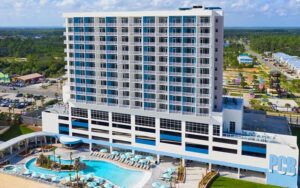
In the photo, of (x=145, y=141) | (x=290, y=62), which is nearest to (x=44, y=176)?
(x=145, y=141)

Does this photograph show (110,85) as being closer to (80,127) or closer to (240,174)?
(80,127)

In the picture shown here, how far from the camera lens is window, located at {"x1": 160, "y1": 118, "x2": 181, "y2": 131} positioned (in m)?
54.2

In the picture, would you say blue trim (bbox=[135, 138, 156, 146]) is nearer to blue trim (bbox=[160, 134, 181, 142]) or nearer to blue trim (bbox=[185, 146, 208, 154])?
blue trim (bbox=[160, 134, 181, 142])

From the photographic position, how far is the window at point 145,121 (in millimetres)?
55925

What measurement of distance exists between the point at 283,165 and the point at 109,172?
26.4 m

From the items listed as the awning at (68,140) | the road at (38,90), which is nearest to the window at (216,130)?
the awning at (68,140)

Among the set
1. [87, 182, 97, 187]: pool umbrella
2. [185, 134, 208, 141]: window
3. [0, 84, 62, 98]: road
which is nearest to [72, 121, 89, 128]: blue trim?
[87, 182, 97, 187]: pool umbrella

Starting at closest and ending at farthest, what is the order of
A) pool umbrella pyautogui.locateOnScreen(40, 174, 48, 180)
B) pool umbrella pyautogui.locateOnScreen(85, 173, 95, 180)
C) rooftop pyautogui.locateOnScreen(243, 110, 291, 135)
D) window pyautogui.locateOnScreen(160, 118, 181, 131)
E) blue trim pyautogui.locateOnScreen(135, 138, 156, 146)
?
pool umbrella pyautogui.locateOnScreen(40, 174, 48, 180)
pool umbrella pyautogui.locateOnScreen(85, 173, 95, 180)
window pyautogui.locateOnScreen(160, 118, 181, 131)
rooftop pyautogui.locateOnScreen(243, 110, 291, 135)
blue trim pyautogui.locateOnScreen(135, 138, 156, 146)

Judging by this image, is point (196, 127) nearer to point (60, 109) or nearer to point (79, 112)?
point (79, 112)

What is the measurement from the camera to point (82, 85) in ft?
199

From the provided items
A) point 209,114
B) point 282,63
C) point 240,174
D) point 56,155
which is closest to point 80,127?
point 56,155

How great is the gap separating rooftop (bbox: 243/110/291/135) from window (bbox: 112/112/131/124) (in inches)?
771

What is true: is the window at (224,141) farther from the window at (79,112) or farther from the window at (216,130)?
the window at (79,112)

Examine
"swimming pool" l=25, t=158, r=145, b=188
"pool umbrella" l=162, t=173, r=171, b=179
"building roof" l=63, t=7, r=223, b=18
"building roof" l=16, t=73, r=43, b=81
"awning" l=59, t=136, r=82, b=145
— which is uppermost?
"building roof" l=63, t=7, r=223, b=18
